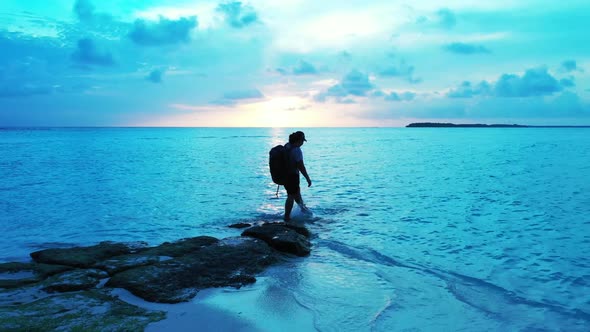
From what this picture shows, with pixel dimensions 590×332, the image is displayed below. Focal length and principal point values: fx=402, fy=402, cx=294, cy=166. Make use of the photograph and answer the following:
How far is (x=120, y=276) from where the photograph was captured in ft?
23.3

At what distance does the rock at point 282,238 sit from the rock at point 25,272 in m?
4.27

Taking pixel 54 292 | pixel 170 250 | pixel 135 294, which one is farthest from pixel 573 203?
pixel 54 292

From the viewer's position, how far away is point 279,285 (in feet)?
24.3

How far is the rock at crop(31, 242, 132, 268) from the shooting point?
8116 millimetres

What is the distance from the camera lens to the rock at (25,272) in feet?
23.2

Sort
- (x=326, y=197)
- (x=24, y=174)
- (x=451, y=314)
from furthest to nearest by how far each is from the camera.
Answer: (x=24, y=174)
(x=326, y=197)
(x=451, y=314)

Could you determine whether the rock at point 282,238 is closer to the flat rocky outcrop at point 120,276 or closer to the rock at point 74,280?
the flat rocky outcrop at point 120,276

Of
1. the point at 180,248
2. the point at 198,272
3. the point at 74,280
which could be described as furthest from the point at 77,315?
the point at 180,248

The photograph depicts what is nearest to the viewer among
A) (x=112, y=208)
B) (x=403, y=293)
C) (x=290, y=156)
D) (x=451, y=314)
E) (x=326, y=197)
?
(x=451, y=314)

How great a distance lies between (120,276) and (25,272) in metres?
2.22

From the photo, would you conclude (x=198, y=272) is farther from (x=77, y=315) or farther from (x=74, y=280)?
(x=77, y=315)

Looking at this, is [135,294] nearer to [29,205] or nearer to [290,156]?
[290,156]

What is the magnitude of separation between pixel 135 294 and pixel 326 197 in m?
13.1

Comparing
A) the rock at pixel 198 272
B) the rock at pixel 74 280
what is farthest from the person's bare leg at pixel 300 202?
the rock at pixel 74 280
